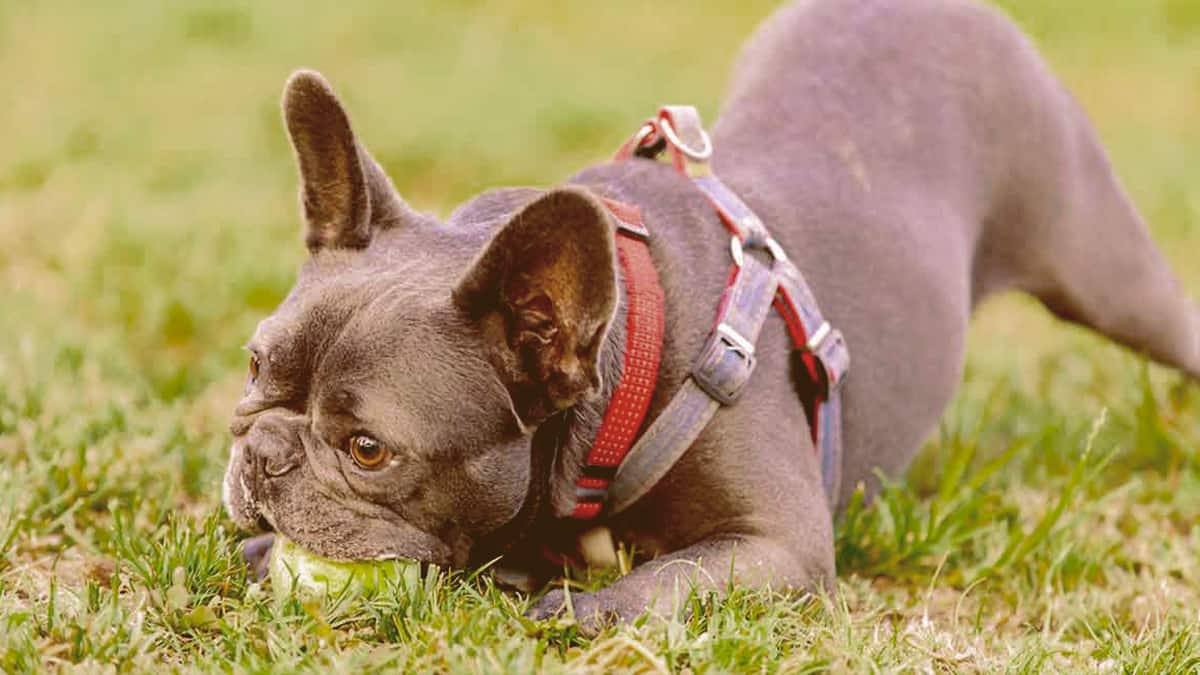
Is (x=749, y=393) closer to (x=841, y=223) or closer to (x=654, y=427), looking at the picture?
(x=654, y=427)

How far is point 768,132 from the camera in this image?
4.23 metres

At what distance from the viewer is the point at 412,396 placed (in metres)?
3.05

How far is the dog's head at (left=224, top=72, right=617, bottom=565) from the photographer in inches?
120

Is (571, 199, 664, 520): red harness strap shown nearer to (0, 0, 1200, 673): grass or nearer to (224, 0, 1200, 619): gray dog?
(224, 0, 1200, 619): gray dog

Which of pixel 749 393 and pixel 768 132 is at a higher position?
pixel 768 132

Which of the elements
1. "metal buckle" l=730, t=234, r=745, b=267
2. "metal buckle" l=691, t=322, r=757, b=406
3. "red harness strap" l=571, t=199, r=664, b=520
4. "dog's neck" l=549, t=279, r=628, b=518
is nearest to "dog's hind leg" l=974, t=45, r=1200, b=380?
"metal buckle" l=730, t=234, r=745, b=267

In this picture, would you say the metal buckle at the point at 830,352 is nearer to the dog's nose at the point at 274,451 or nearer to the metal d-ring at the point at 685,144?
the metal d-ring at the point at 685,144

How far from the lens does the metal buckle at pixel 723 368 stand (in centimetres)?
333

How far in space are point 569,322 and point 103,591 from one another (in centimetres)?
116

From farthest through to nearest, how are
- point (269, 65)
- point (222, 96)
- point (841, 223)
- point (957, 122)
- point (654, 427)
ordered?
point (269, 65) < point (222, 96) < point (957, 122) < point (841, 223) < point (654, 427)

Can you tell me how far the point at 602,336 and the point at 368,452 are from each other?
0.56 metres

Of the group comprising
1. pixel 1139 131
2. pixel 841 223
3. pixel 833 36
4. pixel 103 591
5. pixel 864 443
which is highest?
pixel 833 36

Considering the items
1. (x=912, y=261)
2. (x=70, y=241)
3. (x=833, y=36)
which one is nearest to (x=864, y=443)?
(x=912, y=261)

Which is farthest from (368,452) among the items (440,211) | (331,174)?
(440,211)
